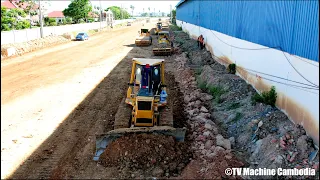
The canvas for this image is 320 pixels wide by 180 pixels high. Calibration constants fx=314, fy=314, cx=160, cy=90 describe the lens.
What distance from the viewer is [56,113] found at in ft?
42.4

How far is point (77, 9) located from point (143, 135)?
6979cm

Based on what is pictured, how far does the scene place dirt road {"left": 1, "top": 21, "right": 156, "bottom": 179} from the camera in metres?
8.67

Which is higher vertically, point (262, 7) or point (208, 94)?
point (262, 7)

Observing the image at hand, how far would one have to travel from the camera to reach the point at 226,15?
63.7 feet

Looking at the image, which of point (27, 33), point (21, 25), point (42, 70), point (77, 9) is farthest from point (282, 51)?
point (77, 9)

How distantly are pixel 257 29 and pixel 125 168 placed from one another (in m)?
8.64

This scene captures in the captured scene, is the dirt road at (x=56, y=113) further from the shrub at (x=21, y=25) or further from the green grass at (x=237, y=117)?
the shrub at (x=21, y=25)

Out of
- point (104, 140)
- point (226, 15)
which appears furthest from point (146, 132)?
point (226, 15)

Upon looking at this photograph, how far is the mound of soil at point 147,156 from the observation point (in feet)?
27.0

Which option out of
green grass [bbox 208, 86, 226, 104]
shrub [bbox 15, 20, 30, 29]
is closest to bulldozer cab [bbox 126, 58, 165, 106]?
green grass [bbox 208, 86, 226, 104]

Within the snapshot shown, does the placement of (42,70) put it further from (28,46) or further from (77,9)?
(77,9)

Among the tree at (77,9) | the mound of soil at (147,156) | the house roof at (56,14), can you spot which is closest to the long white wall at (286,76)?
the mound of soil at (147,156)

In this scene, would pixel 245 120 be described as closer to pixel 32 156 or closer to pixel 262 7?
pixel 262 7

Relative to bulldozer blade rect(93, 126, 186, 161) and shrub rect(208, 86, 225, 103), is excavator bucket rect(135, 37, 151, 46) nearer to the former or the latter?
shrub rect(208, 86, 225, 103)
